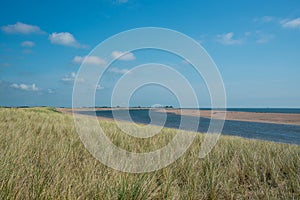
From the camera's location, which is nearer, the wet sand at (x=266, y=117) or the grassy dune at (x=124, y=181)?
the grassy dune at (x=124, y=181)

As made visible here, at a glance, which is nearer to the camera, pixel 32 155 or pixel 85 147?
pixel 32 155

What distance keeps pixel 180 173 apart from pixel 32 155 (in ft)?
7.35

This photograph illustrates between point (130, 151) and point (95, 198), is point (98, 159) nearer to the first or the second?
point (130, 151)

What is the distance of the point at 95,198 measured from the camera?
94.7 inches

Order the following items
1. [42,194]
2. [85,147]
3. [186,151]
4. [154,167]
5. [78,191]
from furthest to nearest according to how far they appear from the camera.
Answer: [186,151], [85,147], [154,167], [78,191], [42,194]

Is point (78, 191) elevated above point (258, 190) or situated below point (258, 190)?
above

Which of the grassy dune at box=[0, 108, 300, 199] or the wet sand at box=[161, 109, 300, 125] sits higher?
the grassy dune at box=[0, 108, 300, 199]

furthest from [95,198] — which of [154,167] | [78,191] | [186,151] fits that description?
[186,151]

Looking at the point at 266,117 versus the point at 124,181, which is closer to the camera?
the point at 124,181

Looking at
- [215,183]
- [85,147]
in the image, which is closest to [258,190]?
[215,183]

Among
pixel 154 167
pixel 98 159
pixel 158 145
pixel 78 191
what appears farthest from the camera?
pixel 158 145

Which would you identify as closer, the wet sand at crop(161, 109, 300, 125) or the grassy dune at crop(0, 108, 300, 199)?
the grassy dune at crop(0, 108, 300, 199)

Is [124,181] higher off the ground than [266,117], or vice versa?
[124,181]

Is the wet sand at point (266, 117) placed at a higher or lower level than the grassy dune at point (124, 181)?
lower
